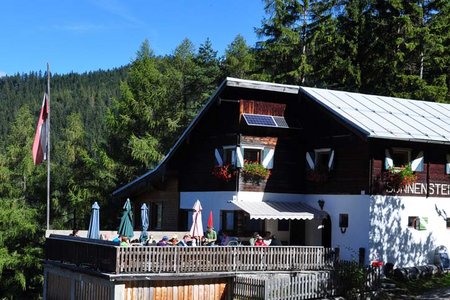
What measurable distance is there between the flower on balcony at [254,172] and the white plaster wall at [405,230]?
4.83 meters

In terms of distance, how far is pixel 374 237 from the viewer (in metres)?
24.7

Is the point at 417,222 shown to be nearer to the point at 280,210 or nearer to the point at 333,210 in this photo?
the point at 333,210

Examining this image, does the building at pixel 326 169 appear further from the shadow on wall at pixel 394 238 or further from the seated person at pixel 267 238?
the seated person at pixel 267 238

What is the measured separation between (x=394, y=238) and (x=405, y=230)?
0.67 meters

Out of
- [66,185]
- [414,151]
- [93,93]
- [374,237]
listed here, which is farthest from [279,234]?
[93,93]

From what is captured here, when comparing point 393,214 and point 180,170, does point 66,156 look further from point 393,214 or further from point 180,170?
point 393,214

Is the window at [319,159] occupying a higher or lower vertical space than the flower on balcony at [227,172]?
higher

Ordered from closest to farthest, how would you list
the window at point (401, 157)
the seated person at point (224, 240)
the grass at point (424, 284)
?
the grass at point (424, 284) → the seated person at point (224, 240) → the window at point (401, 157)

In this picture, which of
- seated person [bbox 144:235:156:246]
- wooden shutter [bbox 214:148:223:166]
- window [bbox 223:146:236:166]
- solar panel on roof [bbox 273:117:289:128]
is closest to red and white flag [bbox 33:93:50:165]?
seated person [bbox 144:235:156:246]

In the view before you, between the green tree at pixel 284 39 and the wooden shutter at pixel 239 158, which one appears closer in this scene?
the wooden shutter at pixel 239 158

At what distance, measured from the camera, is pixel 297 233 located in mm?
28406

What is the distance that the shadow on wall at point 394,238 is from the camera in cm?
2470

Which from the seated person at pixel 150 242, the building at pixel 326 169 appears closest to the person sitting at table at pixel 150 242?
the seated person at pixel 150 242

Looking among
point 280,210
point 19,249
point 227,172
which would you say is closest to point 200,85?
point 19,249
